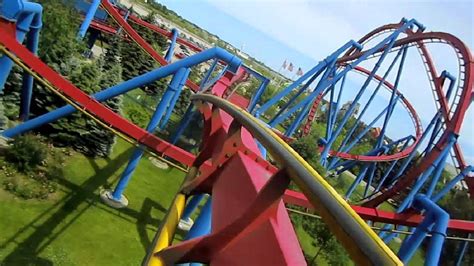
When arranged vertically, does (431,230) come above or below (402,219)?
above

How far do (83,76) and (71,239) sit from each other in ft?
17.2

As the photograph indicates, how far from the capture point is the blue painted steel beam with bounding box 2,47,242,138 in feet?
26.4

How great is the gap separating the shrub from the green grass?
651 mm

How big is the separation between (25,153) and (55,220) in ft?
5.98

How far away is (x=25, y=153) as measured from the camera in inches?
320

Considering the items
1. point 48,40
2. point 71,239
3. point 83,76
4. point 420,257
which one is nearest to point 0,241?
point 71,239

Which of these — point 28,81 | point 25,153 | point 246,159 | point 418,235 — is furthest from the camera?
point 28,81

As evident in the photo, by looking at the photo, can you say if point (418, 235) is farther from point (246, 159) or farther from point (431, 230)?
point (246, 159)

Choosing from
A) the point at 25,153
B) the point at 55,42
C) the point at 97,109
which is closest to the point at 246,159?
the point at 97,109

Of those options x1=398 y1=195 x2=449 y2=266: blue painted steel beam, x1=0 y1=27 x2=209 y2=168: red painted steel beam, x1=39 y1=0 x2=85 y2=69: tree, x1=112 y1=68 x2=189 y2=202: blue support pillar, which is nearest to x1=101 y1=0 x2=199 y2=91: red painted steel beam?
x1=39 y1=0 x2=85 y2=69: tree

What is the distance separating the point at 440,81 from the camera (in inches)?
571

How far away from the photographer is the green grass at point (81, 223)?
20.5 ft

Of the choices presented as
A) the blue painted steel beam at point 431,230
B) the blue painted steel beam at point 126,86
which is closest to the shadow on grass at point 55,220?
the blue painted steel beam at point 126,86

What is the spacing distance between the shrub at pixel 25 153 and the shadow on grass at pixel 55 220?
63 cm
